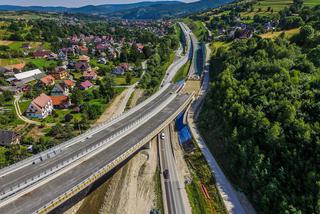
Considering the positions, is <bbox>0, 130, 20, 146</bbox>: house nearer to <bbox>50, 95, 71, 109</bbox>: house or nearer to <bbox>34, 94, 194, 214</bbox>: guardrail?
<bbox>50, 95, 71, 109</bbox>: house

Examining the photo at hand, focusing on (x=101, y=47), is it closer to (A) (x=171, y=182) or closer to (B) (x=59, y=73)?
(B) (x=59, y=73)

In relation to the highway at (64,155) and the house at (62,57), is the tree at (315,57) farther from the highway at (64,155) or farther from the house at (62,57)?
the house at (62,57)

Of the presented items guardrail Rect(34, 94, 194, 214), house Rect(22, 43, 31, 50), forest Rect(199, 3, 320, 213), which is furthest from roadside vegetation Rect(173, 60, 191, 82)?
house Rect(22, 43, 31, 50)

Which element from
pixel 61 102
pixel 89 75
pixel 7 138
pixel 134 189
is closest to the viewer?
pixel 134 189

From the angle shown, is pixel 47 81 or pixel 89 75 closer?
pixel 47 81

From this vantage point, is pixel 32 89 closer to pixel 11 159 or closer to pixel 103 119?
pixel 103 119

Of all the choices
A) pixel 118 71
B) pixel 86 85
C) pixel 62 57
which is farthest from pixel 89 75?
pixel 62 57
